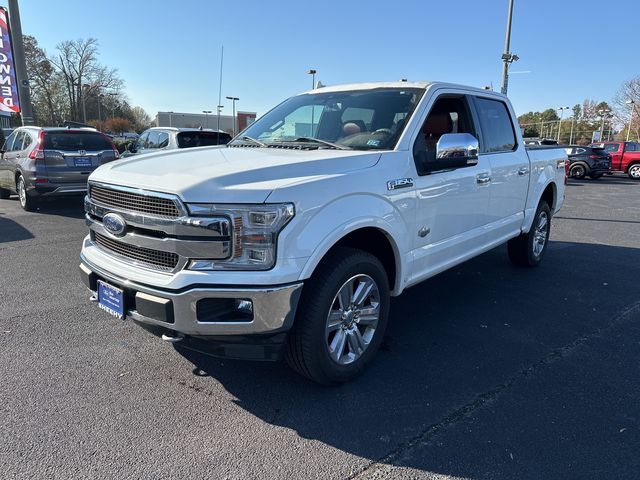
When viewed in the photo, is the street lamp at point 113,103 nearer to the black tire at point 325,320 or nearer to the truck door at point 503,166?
the truck door at point 503,166

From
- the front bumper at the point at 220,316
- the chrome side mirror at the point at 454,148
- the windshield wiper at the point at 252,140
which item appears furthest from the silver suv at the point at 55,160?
the chrome side mirror at the point at 454,148

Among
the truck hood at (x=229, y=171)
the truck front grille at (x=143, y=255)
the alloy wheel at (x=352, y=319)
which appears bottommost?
the alloy wheel at (x=352, y=319)

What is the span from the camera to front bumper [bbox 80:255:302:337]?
2562mm

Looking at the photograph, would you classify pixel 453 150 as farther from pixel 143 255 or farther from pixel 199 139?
pixel 199 139

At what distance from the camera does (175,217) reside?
8.58 ft

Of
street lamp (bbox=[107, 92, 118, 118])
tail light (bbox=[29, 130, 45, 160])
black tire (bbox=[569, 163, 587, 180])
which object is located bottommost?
black tire (bbox=[569, 163, 587, 180])

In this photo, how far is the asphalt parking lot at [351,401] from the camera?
8.02 ft

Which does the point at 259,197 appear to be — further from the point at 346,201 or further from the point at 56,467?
the point at 56,467

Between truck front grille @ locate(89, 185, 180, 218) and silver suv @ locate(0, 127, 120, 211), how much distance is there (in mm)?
6833

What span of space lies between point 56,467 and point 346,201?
6.79 ft

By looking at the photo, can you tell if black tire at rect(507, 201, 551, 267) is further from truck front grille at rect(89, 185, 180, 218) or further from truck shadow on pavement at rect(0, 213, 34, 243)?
truck shadow on pavement at rect(0, 213, 34, 243)

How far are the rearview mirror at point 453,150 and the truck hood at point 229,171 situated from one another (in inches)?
20.8

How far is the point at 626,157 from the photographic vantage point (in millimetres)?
24453

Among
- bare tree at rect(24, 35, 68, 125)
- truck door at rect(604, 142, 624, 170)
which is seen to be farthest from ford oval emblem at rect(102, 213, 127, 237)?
bare tree at rect(24, 35, 68, 125)
